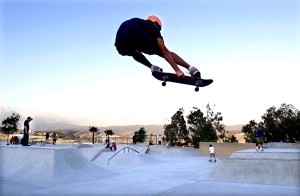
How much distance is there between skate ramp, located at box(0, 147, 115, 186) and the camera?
39.0 ft

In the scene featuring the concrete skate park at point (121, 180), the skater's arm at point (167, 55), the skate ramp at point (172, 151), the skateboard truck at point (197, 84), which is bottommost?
the skate ramp at point (172, 151)

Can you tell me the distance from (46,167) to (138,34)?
29.5 ft

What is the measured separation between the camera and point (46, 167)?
12281 mm

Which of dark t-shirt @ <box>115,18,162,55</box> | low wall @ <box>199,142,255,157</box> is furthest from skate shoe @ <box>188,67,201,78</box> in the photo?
low wall @ <box>199,142,255,157</box>

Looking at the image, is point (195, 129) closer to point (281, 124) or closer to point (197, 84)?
point (281, 124)

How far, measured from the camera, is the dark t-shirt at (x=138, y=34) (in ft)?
18.1

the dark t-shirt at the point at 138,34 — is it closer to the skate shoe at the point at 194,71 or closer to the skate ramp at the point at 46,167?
the skate shoe at the point at 194,71

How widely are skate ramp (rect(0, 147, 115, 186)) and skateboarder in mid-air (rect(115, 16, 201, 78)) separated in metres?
7.73

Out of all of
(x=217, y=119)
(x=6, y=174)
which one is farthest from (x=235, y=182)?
(x=217, y=119)

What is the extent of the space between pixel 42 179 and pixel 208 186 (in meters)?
6.65

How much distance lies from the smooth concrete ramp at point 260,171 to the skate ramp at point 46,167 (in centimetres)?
559

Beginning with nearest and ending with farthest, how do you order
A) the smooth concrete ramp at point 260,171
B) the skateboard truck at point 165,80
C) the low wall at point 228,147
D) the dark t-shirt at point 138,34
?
the dark t-shirt at point 138,34
the skateboard truck at point 165,80
the smooth concrete ramp at point 260,171
the low wall at point 228,147

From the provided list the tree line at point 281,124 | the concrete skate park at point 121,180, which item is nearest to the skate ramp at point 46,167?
the concrete skate park at point 121,180

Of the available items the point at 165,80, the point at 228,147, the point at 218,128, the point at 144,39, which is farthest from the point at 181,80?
the point at 218,128
